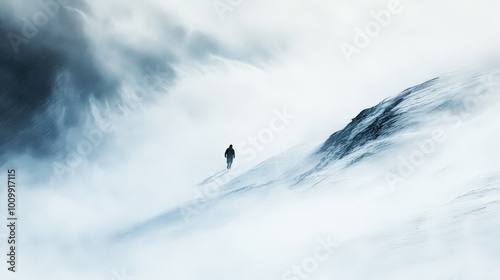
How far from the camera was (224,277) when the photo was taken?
18328 millimetres

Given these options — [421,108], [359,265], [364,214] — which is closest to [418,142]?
[421,108]

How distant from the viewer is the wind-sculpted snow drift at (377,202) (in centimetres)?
1523

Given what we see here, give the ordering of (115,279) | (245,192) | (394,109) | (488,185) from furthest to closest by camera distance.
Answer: (394,109) → (245,192) → (115,279) → (488,185)

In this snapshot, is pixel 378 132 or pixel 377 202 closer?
pixel 377 202

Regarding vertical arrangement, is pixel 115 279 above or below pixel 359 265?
above

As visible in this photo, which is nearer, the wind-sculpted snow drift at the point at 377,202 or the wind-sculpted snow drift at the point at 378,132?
the wind-sculpted snow drift at the point at 377,202

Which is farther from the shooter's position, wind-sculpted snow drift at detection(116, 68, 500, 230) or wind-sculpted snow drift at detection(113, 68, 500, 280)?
wind-sculpted snow drift at detection(116, 68, 500, 230)

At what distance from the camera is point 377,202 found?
20.6 meters

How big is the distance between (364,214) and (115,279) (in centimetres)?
1037

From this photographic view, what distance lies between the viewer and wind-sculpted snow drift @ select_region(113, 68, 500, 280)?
50.0ft

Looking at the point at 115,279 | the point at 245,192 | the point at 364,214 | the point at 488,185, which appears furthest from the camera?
the point at 245,192

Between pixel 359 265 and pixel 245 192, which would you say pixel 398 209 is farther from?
pixel 245 192

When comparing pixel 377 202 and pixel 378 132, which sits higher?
pixel 378 132

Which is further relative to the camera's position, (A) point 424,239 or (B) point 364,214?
(B) point 364,214
